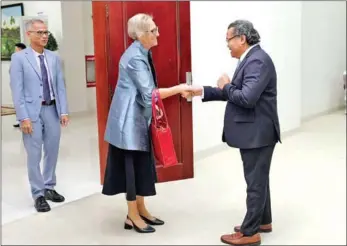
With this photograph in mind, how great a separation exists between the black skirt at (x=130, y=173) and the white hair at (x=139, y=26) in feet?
1.91

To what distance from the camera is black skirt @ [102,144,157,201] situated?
1770 millimetres

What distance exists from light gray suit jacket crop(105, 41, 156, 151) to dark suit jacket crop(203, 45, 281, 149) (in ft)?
0.93

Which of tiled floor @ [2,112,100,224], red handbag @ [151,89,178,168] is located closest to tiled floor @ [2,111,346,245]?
tiled floor @ [2,112,100,224]

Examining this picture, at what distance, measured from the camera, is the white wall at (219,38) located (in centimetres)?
298

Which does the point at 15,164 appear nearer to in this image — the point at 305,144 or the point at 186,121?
the point at 186,121

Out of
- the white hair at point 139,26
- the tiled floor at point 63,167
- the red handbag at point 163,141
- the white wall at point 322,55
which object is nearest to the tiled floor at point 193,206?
the tiled floor at point 63,167

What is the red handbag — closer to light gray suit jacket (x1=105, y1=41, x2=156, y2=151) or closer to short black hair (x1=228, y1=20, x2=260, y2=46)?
light gray suit jacket (x1=105, y1=41, x2=156, y2=151)

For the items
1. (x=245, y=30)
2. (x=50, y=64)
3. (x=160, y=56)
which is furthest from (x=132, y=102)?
(x=50, y=64)

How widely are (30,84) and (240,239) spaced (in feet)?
3.90

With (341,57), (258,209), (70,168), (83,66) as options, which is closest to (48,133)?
(83,66)

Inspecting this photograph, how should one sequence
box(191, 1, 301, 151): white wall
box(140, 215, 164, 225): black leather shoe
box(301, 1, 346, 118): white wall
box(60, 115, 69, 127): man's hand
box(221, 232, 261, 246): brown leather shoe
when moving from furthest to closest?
box(301, 1, 346, 118): white wall
box(191, 1, 301, 151): white wall
box(140, 215, 164, 225): black leather shoe
box(221, 232, 261, 246): brown leather shoe
box(60, 115, 69, 127): man's hand

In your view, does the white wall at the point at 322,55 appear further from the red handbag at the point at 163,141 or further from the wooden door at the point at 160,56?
the red handbag at the point at 163,141

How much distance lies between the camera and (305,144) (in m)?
3.44

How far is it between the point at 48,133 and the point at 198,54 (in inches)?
93.0
